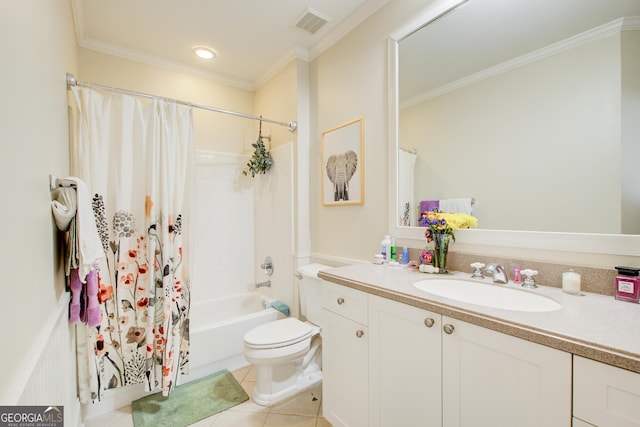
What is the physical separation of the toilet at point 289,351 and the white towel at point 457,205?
0.94 meters

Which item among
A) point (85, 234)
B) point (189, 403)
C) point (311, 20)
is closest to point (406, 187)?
point (311, 20)

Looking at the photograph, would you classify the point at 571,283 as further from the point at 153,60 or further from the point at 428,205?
the point at 153,60

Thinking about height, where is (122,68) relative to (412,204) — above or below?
above

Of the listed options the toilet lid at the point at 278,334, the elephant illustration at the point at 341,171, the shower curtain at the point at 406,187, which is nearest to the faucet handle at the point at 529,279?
the shower curtain at the point at 406,187

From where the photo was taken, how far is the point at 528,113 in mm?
1150

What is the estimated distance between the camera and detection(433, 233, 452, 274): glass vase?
134 cm

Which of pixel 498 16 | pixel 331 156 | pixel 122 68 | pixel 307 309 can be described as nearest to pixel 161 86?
pixel 122 68

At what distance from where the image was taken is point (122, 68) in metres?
2.27

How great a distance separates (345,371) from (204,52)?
2588mm

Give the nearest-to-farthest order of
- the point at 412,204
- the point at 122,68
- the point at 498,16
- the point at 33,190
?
1. the point at 33,190
2. the point at 498,16
3. the point at 412,204
4. the point at 122,68

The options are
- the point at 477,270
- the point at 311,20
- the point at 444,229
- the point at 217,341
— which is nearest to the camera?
the point at 477,270

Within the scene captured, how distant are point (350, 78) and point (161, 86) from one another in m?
1.71

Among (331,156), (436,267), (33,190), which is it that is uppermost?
(331,156)

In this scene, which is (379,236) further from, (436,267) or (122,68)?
(122,68)
